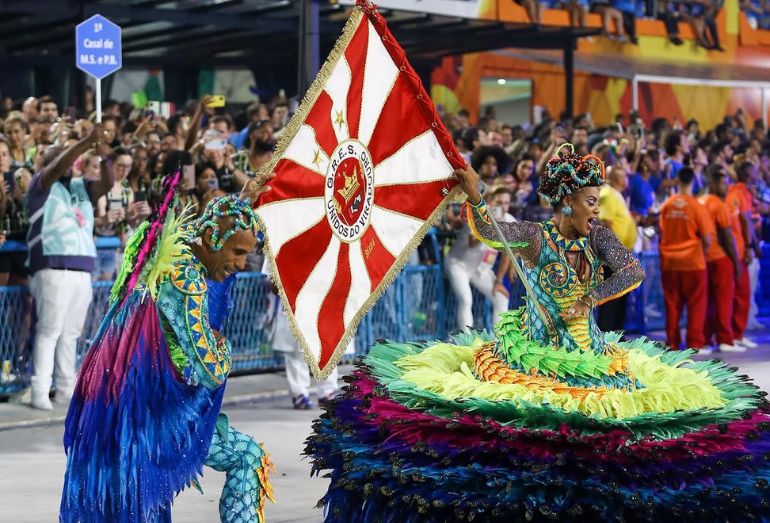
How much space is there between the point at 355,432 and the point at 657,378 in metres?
1.54

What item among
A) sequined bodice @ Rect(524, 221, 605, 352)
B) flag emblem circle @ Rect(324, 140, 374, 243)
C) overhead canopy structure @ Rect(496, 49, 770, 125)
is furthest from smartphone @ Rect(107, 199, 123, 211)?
overhead canopy structure @ Rect(496, 49, 770, 125)

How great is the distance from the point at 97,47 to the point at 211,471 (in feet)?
15.9

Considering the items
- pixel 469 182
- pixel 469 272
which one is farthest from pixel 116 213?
pixel 469 182

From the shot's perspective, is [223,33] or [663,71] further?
[663,71]

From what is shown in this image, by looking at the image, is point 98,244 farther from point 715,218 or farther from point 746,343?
point 746,343

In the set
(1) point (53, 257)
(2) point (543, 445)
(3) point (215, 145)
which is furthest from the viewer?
(3) point (215, 145)

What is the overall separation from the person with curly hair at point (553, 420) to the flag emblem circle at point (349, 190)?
53 cm

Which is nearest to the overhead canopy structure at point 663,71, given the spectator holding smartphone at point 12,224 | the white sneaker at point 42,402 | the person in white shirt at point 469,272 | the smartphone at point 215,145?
the person in white shirt at point 469,272

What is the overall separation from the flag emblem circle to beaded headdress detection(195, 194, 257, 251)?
122 centimetres

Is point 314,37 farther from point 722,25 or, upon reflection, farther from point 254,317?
point 722,25

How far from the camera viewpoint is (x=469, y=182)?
6.45m

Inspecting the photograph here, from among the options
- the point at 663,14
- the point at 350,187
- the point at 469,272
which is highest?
the point at 663,14

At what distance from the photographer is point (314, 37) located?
1278 cm

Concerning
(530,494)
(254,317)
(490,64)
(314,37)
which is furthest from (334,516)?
(490,64)
